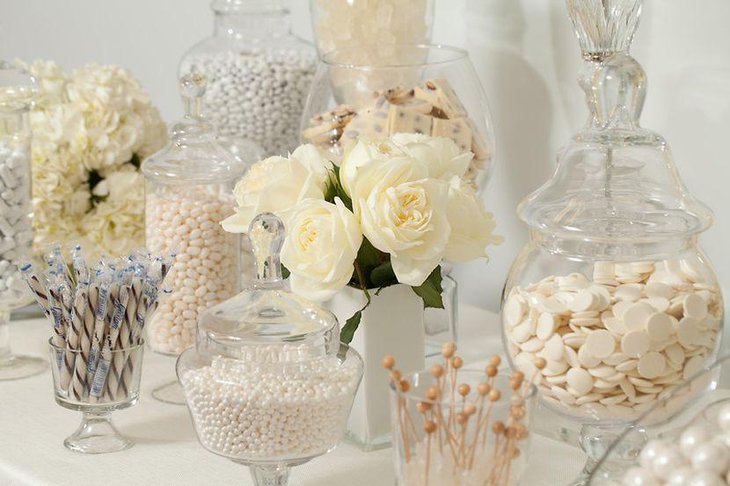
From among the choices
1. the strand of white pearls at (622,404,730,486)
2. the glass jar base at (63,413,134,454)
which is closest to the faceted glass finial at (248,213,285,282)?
the glass jar base at (63,413,134,454)

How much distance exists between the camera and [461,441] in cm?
72

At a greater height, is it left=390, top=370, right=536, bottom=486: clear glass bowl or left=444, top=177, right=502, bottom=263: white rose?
left=444, top=177, right=502, bottom=263: white rose

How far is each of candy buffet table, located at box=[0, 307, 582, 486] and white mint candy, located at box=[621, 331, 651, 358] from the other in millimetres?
140

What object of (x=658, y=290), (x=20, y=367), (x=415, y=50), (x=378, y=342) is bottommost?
(x=20, y=367)

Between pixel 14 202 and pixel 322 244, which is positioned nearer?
pixel 322 244

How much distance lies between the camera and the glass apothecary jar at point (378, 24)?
48.7 inches

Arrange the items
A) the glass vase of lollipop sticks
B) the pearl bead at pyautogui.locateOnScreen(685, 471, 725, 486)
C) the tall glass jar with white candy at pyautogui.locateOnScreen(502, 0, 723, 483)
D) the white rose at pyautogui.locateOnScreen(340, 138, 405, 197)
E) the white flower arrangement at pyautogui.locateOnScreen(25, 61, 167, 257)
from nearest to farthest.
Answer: the pearl bead at pyautogui.locateOnScreen(685, 471, 725, 486) → the glass vase of lollipop sticks → the tall glass jar with white candy at pyautogui.locateOnScreen(502, 0, 723, 483) → the white rose at pyautogui.locateOnScreen(340, 138, 405, 197) → the white flower arrangement at pyautogui.locateOnScreen(25, 61, 167, 257)

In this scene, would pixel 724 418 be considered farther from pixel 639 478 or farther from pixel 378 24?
pixel 378 24

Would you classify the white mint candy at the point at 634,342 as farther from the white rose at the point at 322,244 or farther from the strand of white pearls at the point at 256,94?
the strand of white pearls at the point at 256,94

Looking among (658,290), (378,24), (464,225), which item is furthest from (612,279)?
(378,24)

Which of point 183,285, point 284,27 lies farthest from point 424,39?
point 183,285

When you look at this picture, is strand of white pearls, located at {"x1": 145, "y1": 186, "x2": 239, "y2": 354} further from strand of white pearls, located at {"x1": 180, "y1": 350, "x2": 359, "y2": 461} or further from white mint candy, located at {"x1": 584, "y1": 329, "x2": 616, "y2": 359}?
white mint candy, located at {"x1": 584, "y1": 329, "x2": 616, "y2": 359}

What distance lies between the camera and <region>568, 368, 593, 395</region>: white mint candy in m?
0.83

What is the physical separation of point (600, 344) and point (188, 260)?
0.46 m
